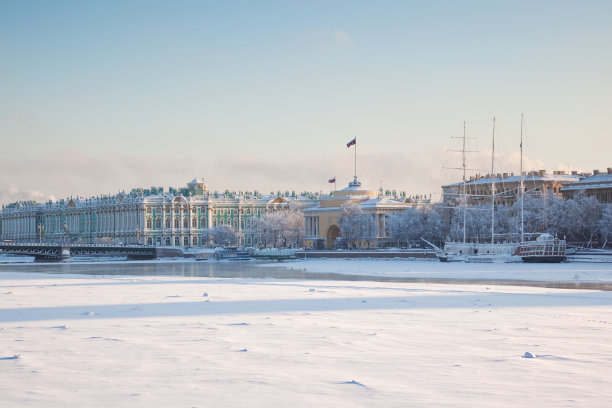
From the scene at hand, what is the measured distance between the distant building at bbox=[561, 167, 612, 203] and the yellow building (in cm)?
2122

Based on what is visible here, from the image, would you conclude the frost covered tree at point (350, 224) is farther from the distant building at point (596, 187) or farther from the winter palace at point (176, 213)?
the winter palace at point (176, 213)

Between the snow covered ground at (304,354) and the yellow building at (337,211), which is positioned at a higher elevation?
the yellow building at (337,211)

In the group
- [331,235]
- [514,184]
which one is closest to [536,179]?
[514,184]

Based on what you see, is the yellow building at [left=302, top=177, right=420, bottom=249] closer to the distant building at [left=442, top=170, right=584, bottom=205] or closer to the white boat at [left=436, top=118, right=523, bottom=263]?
the distant building at [left=442, top=170, right=584, bottom=205]

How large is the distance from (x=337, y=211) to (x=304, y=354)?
103 meters

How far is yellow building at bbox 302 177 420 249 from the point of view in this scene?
112m

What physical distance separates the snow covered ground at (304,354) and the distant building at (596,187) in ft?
263

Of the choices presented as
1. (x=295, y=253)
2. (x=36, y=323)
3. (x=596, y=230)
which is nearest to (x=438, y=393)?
(x=36, y=323)

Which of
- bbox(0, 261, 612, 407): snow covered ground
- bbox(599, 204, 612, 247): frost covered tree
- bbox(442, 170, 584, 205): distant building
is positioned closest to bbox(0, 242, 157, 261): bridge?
bbox(442, 170, 584, 205): distant building

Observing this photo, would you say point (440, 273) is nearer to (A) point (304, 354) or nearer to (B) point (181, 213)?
(A) point (304, 354)

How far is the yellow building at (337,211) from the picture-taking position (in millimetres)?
111750

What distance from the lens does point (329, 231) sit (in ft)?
391

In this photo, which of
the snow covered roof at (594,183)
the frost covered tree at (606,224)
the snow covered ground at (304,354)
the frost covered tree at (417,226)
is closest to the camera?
the snow covered ground at (304,354)

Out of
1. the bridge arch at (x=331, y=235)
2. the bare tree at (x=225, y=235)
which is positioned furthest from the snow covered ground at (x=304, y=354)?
the bare tree at (x=225, y=235)
